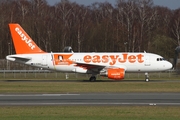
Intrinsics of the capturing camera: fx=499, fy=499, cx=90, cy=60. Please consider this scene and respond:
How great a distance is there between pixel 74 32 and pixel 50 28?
15.0ft

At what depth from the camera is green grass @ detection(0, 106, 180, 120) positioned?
18.4 metres

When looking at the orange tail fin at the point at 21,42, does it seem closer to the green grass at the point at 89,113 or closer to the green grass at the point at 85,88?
the green grass at the point at 85,88

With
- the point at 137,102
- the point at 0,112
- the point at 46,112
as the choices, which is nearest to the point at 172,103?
the point at 137,102

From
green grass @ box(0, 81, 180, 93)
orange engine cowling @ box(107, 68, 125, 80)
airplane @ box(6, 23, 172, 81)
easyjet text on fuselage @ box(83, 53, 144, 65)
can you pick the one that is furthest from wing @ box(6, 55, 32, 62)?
green grass @ box(0, 81, 180, 93)

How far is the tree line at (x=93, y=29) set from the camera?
8462 cm

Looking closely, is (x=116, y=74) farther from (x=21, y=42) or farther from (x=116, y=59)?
(x=21, y=42)

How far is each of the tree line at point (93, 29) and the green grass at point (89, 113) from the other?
2260 inches

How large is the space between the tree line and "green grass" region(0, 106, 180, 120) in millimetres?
57404

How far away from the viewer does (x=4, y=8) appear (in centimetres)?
9962

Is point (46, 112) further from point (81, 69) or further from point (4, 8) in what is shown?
point (4, 8)

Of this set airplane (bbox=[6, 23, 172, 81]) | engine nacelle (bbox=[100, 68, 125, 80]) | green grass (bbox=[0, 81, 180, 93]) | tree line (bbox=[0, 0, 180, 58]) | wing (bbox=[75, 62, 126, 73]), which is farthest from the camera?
tree line (bbox=[0, 0, 180, 58])

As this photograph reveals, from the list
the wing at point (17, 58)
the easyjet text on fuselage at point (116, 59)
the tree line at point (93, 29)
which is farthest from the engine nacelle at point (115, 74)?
the tree line at point (93, 29)

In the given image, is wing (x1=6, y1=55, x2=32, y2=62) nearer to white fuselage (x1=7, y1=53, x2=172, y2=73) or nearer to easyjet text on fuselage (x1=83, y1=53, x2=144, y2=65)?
white fuselage (x1=7, y1=53, x2=172, y2=73)

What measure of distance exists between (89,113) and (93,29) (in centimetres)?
7350
